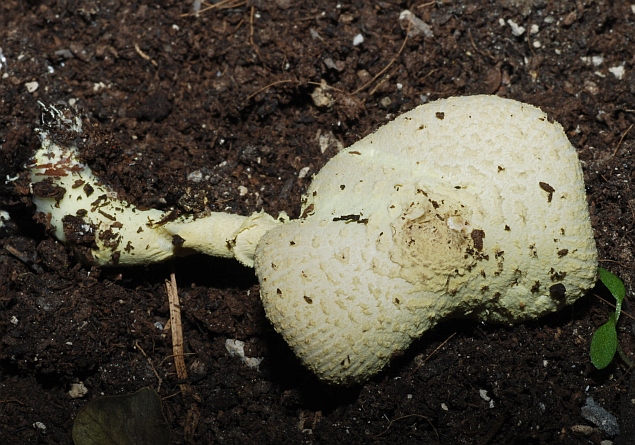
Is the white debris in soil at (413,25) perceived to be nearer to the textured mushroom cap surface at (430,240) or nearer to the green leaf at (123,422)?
the textured mushroom cap surface at (430,240)

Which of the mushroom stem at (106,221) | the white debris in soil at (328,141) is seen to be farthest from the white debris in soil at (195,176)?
the white debris in soil at (328,141)

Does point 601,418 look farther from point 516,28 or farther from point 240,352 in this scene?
point 516,28

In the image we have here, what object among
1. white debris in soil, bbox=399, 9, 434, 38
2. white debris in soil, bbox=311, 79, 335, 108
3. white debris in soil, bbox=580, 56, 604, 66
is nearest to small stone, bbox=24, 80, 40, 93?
white debris in soil, bbox=311, 79, 335, 108

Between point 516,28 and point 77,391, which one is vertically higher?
point 516,28

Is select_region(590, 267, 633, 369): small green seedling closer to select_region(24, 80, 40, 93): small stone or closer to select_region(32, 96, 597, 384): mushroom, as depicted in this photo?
select_region(32, 96, 597, 384): mushroom

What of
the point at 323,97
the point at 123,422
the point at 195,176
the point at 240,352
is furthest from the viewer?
the point at 323,97

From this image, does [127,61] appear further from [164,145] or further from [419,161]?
[419,161]

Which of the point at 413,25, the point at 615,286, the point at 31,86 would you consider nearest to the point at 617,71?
the point at 413,25

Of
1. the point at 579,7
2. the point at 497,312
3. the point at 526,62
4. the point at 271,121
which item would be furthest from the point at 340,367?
the point at 579,7
